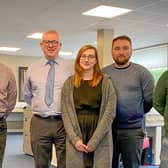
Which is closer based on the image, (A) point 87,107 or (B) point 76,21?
(A) point 87,107

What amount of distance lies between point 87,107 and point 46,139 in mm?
470

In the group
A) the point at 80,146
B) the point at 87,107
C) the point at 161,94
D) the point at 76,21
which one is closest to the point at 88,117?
the point at 87,107

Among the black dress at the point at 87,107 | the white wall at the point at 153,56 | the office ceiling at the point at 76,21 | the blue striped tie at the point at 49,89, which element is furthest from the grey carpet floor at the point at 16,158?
the white wall at the point at 153,56

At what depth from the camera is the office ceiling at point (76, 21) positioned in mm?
5430

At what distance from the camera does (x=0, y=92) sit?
11.4 feet

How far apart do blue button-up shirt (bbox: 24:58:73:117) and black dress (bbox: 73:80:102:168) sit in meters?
0.22

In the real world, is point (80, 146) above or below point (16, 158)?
above

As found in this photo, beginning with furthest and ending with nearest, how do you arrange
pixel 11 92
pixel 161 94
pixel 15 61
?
1. pixel 15 61
2. pixel 11 92
3. pixel 161 94

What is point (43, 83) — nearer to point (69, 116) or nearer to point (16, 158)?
point (69, 116)

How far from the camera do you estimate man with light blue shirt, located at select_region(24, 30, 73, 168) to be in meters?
3.08

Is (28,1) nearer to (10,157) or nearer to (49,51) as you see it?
(49,51)

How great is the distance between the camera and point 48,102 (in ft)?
10.2

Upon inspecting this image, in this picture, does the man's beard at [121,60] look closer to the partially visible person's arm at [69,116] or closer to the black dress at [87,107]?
the black dress at [87,107]

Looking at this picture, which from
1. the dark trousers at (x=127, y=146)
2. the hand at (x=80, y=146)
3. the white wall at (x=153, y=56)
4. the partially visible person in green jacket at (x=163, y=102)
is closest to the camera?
the partially visible person in green jacket at (x=163, y=102)
